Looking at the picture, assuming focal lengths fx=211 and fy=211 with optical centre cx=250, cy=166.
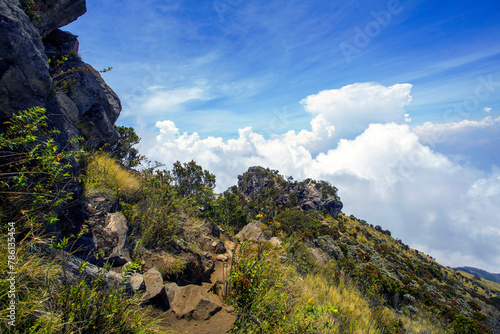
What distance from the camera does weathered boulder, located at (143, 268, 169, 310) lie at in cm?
383

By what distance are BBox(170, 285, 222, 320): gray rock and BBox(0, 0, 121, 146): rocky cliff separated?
4.11 meters

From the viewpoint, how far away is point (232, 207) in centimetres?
1820

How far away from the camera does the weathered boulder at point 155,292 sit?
3.83 metres

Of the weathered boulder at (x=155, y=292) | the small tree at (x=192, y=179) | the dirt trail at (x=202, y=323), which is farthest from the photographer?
the small tree at (x=192, y=179)

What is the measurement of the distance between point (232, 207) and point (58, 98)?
14.4 m

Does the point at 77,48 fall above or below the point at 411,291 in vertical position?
above

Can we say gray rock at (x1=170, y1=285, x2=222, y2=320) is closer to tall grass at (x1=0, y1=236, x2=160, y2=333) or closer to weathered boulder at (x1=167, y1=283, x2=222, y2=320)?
weathered boulder at (x1=167, y1=283, x2=222, y2=320)

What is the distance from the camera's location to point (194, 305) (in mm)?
3992

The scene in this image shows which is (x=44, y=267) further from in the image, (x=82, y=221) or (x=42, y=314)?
(x=82, y=221)

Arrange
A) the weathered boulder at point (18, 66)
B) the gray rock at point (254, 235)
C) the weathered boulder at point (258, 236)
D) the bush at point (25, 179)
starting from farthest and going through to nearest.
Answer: the weathered boulder at point (258, 236) < the gray rock at point (254, 235) < the weathered boulder at point (18, 66) < the bush at point (25, 179)

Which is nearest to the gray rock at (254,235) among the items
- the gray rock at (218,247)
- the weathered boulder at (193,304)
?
the gray rock at (218,247)

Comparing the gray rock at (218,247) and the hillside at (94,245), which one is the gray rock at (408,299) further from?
the gray rock at (218,247)

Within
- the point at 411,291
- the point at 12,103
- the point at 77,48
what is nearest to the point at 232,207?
the point at 77,48

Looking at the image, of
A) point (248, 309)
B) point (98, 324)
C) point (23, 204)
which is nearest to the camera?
point (98, 324)
